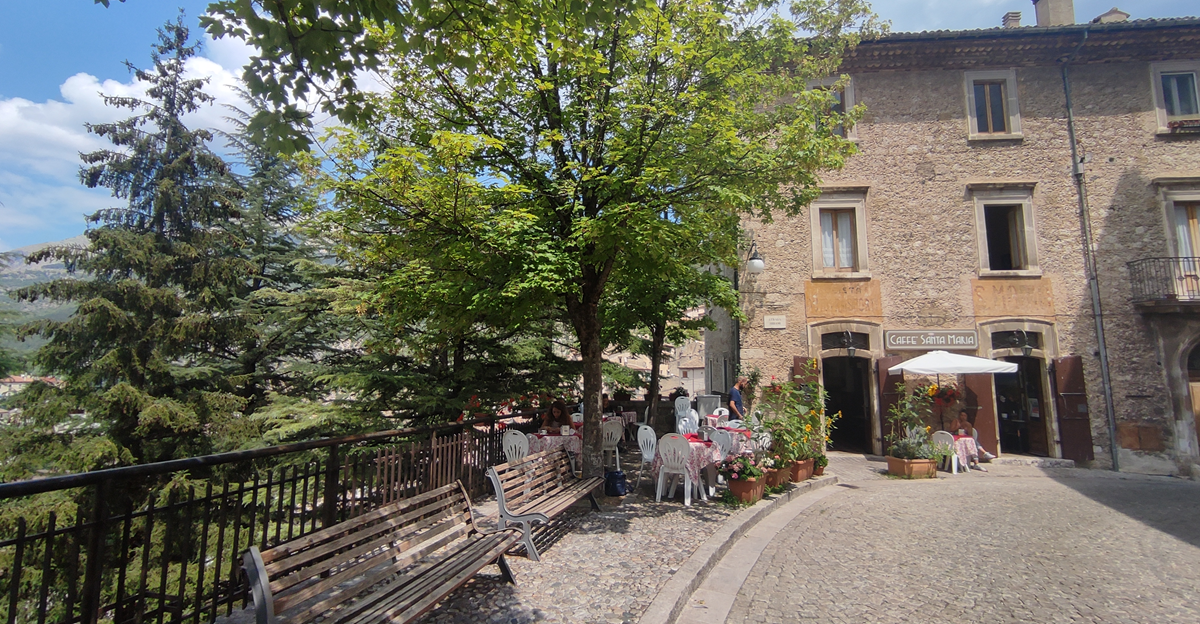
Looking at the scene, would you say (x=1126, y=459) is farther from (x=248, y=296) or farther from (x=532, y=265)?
(x=248, y=296)

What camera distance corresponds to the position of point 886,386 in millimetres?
12914

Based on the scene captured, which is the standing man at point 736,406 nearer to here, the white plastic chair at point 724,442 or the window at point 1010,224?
the white plastic chair at point 724,442

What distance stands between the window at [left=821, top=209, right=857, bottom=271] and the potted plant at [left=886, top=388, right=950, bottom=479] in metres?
3.38

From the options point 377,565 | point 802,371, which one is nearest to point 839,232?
point 802,371

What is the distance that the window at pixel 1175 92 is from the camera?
534 inches

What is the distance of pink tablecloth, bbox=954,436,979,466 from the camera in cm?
1163

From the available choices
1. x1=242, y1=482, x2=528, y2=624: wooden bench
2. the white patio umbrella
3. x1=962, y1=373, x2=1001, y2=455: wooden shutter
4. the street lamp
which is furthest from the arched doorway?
A: x1=242, y1=482, x2=528, y2=624: wooden bench

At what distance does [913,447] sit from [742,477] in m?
5.19

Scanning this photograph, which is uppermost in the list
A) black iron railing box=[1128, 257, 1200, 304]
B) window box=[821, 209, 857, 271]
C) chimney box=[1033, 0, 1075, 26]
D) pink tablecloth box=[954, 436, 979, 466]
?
chimney box=[1033, 0, 1075, 26]

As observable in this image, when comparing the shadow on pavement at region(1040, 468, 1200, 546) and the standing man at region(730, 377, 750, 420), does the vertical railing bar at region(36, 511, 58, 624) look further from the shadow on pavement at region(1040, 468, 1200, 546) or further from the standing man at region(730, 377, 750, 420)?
the shadow on pavement at region(1040, 468, 1200, 546)

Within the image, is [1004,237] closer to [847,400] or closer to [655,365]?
[847,400]

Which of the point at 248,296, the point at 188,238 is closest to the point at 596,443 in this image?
the point at 248,296

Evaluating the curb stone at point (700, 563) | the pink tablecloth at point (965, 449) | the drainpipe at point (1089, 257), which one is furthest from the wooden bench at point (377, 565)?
the drainpipe at point (1089, 257)

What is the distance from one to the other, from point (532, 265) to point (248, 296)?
39.9ft
